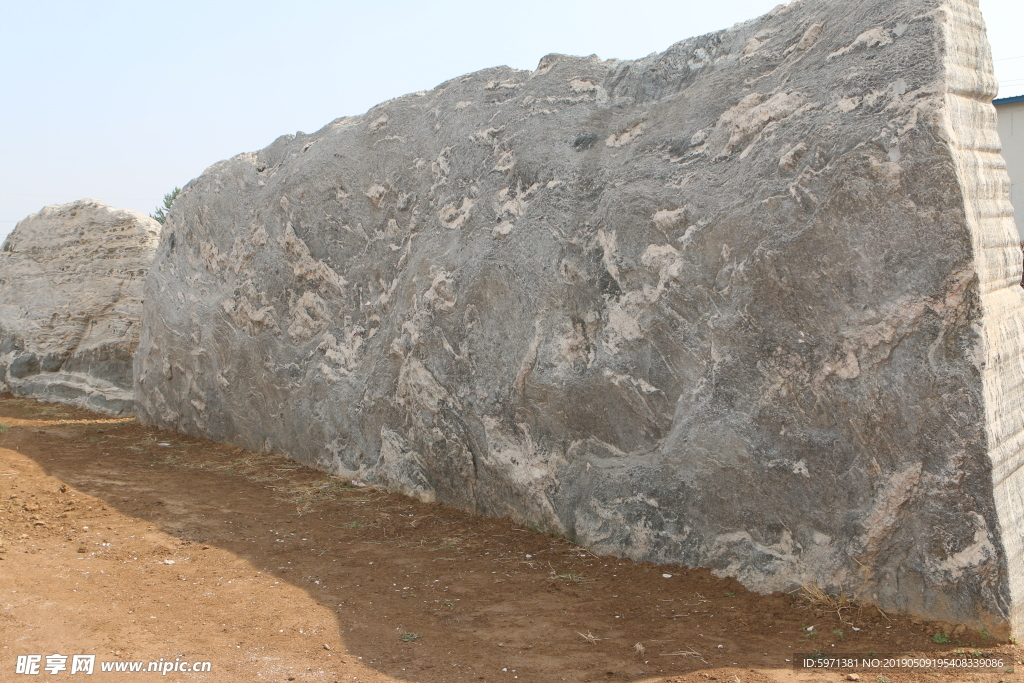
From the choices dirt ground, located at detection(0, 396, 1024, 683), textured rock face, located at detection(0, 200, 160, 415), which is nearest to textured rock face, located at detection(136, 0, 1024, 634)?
dirt ground, located at detection(0, 396, 1024, 683)

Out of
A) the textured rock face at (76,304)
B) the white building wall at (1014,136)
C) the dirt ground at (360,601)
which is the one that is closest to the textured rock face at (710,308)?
the dirt ground at (360,601)

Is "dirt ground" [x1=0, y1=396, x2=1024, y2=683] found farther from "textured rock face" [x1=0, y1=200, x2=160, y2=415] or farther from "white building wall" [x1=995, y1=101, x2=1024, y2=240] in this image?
"white building wall" [x1=995, y1=101, x2=1024, y2=240]

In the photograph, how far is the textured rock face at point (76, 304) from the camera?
7.99 meters

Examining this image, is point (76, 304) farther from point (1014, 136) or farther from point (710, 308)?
point (1014, 136)

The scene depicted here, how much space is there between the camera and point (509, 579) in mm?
3748

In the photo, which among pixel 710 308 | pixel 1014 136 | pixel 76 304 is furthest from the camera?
pixel 1014 136

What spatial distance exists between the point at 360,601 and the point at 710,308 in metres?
1.97

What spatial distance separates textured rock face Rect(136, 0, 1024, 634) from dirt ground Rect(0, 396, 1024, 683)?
206 mm

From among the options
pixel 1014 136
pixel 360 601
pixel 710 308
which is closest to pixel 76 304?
pixel 360 601

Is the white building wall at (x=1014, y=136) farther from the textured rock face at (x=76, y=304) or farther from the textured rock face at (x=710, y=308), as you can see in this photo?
the textured rock face at (x=76, y=304)

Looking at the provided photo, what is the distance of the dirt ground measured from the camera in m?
2.89

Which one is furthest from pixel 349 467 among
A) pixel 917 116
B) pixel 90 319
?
pixel 90 319

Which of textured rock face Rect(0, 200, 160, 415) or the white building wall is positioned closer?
textured rock face Rect(0, 200, 160, 415)

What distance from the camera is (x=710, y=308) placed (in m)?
3.52
